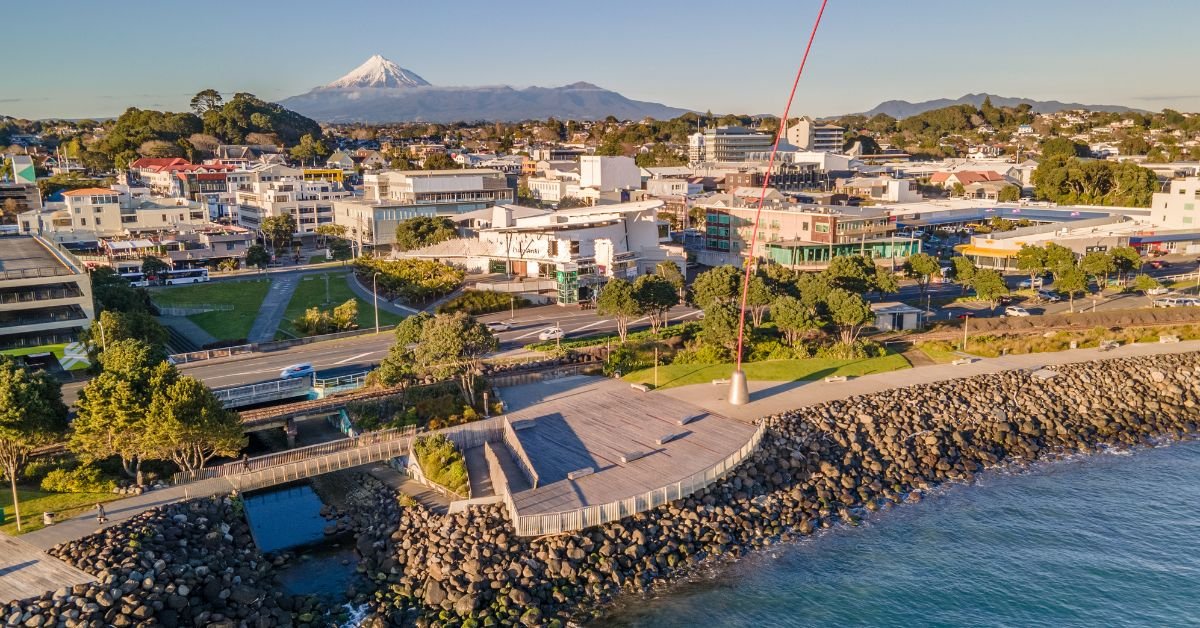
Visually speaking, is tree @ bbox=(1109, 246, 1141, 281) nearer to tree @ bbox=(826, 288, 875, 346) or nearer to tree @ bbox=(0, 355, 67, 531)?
tree @ bbox=(826, 288, 875, 346)

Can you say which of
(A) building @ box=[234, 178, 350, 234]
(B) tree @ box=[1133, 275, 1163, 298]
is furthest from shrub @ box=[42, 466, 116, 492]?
(A) building @ box=[234, 178, 350, 234]

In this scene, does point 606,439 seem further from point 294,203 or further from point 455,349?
point 294,203

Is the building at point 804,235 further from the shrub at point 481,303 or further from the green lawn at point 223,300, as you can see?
the green lawn at point 223,300

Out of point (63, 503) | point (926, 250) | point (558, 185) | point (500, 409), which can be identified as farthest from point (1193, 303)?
point (558, 185)

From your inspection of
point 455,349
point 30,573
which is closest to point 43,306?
point 455,349

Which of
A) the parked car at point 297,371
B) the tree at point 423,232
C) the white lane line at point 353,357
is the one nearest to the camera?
the parked car at point 297,371

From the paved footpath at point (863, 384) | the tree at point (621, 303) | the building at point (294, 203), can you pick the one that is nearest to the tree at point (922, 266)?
the paved footpath at point (863, 384)

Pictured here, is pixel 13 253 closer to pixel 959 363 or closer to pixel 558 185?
pixel 959 363
